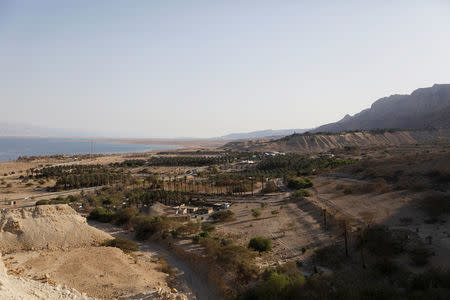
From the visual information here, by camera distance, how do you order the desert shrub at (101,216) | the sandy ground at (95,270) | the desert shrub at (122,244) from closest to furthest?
1. the sandy ground at (95,270)
2. the desert shrub at (122,244)
3. the desert shrub at (101,216)

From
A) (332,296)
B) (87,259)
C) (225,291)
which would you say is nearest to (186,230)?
(87,259)

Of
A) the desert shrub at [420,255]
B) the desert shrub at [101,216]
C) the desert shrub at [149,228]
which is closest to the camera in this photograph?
the desert shrub at [420,255]

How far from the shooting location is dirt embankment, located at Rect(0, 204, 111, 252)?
17109mm

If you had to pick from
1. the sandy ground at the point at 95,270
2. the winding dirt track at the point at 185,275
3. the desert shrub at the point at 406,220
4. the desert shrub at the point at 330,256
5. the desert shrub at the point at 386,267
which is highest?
the desert shrub at the point at 386,267

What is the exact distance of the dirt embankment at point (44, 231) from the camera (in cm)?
1711

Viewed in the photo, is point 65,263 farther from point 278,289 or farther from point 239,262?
point 278,289

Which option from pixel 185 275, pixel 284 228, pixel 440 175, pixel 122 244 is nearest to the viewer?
pixel 185 275

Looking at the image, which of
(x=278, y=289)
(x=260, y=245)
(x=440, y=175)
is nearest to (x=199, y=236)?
(x=260, y=245)

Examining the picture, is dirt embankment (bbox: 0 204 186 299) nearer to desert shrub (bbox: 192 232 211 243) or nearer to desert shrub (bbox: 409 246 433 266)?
desert shrub (bbox: 192 232 211 243)

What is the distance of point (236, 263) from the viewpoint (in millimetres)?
13906

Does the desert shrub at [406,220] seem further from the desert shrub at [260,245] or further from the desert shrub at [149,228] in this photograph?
the desert shrub at [149,228]

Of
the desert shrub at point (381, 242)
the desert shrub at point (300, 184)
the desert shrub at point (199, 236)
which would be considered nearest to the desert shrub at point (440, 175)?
Result: the desert shrub at point (300, 184)

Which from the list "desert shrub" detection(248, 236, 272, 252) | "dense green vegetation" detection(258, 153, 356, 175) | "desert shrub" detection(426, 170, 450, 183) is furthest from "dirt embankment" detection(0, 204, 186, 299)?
"dense green vegetation" detection(258, 153, 356, 175)

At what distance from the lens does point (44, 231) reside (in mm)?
17953
